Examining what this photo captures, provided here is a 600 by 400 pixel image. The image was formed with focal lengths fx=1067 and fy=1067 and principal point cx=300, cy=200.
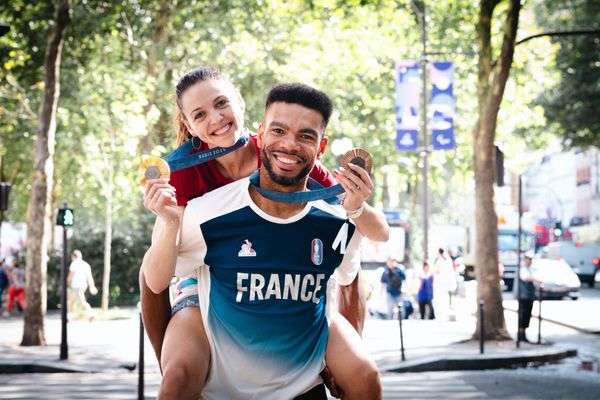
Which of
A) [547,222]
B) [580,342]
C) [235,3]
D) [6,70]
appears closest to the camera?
[580,342]

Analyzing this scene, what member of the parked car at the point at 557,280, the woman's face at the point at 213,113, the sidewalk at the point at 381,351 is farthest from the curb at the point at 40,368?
the parked car at the point at 557,280

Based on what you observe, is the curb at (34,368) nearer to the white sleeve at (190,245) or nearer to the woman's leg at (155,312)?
the woman's leg at (155,312)

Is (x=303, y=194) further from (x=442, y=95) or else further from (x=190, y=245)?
(x=442, y=95)

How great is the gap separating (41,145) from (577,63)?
2605 centimetres

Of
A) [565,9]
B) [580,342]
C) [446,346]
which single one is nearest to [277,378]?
[446,346]

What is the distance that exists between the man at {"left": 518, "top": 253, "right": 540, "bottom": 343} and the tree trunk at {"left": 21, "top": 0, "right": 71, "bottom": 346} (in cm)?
833

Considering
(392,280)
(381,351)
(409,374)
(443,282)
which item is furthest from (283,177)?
(443,282)

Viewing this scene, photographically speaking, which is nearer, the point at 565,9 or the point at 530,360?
the point at 530,360

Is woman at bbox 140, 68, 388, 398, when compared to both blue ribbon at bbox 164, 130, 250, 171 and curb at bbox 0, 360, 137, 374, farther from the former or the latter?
curb at bbox 0, 360, 137, 374

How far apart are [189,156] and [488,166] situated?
50.0 feet

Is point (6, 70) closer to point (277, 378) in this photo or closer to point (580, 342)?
point (580, 342)

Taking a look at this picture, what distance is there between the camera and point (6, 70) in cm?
2886

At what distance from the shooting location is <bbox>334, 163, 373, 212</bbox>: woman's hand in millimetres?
3205

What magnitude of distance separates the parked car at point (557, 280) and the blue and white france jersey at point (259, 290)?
103 feet
